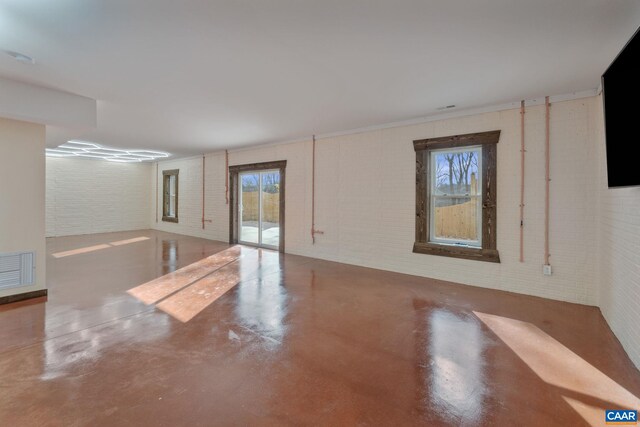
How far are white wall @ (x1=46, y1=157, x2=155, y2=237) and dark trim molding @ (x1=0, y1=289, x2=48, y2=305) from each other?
6.48m

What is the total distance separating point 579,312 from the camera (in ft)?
11.4

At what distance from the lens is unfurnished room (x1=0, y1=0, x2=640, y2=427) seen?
2031 millimetres

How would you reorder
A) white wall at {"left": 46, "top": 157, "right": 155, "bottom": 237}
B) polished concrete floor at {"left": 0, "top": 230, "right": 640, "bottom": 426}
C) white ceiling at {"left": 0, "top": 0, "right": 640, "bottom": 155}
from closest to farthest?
polished concrete floor at {"left": 0, "top": 230, "right": 640, "bottom": 426}
white ceiling at {"left": 0, "top": 0, "right": 640, "bottom": 155}
white wall at {"left": 46, "top": 157, "right": 155, "bottom": 237}

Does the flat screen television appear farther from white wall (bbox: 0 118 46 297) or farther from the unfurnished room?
white wall (bbox: 0 118 46 297)

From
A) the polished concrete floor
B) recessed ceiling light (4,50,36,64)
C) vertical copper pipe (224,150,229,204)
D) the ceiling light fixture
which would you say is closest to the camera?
the polished concrete floor

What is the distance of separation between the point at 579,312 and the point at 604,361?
1.24 m

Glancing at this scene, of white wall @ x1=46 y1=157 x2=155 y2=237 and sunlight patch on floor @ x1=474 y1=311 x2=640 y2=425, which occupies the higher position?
white wall @ x1=46 y1=157 x2=155 y2=237

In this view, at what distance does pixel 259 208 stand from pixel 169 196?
4557 millimetres

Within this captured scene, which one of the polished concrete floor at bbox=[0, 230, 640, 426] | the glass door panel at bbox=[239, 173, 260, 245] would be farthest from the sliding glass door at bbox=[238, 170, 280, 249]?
the polished concrete floor at bbox=[0, 230, 640, 426]

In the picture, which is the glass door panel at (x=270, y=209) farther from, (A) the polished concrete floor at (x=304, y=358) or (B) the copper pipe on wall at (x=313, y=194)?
(A) the polished concrete floor at (x=304, y=358)

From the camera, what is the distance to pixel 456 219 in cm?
474

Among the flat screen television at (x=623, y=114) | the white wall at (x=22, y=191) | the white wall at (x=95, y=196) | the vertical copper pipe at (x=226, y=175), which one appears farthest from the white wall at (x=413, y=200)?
the white wall at (x=95, y=196)

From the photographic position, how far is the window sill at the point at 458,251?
4.31 metres

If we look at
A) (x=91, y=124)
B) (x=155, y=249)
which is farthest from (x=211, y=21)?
(x=155, y=249)
